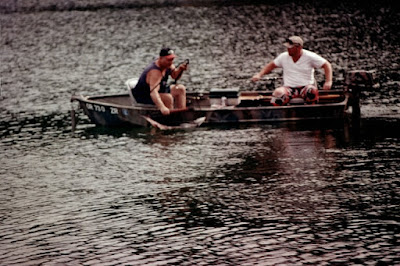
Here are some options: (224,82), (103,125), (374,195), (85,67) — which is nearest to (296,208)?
(374,195)

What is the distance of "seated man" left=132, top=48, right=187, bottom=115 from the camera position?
21.0 m

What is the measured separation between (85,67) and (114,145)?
902 inches

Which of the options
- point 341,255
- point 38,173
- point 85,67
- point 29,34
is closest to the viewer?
point 341,255

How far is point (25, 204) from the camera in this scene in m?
14.8

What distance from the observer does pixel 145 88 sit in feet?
70.5

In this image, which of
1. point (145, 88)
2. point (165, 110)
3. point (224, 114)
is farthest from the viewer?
point (145, 88)

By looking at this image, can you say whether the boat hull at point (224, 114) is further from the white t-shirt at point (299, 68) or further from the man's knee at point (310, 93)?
the white t-shirt at point (299, 68)

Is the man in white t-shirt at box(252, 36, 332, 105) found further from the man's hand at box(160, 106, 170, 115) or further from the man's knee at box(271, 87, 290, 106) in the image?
the man's hand at box(160, 106, 170, 115)

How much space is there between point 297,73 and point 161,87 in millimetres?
2953

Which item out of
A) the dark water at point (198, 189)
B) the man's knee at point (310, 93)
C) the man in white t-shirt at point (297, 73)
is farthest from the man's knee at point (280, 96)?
the dark water at point (198, 189)

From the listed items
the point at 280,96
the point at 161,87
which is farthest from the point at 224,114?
the point at 161,87

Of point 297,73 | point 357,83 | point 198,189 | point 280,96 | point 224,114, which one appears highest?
point 297,73

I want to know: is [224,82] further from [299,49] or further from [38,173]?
[38,173]

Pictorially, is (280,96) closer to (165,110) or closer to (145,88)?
(165,110)
